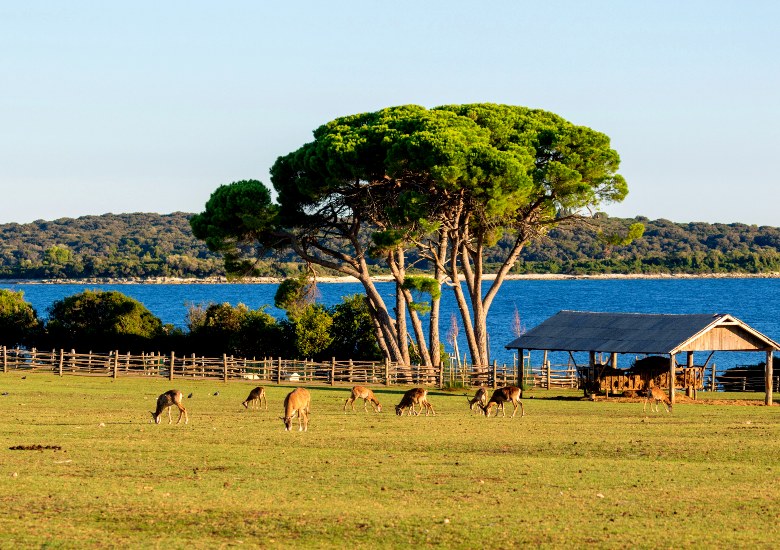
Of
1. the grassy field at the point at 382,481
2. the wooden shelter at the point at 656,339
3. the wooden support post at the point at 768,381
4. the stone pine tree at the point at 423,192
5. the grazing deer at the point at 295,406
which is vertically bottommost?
the grassy field at the point at 382,481

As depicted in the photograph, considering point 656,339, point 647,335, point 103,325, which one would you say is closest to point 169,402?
point 656,339

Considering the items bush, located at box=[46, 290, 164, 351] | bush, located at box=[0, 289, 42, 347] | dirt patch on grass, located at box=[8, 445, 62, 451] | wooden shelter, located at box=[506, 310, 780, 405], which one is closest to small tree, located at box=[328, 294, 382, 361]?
bush, located at box=[46, 290, 164, 351]

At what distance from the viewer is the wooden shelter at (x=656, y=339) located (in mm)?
40031

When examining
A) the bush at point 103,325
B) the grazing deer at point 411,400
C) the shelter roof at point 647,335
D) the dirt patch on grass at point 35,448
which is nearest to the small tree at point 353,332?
the bush at point 103,325

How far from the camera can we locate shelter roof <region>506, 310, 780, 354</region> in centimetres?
4009

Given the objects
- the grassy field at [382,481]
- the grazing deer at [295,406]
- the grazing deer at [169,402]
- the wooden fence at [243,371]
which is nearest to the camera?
the grassy field at [382,481]

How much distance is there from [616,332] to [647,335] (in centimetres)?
179

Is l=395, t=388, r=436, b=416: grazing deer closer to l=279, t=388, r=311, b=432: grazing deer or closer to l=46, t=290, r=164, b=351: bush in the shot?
l=279, t=388, r=311, b=432: grazing deer

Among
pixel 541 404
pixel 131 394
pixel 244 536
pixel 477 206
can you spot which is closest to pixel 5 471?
pixel 244 536

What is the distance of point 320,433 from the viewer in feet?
86.9

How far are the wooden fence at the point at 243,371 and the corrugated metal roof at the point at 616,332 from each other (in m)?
4.51

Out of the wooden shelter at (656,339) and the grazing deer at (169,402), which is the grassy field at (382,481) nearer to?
the grazing deer at (169,402)

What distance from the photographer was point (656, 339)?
40.7m

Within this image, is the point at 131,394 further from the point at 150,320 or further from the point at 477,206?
the point at 150,320
